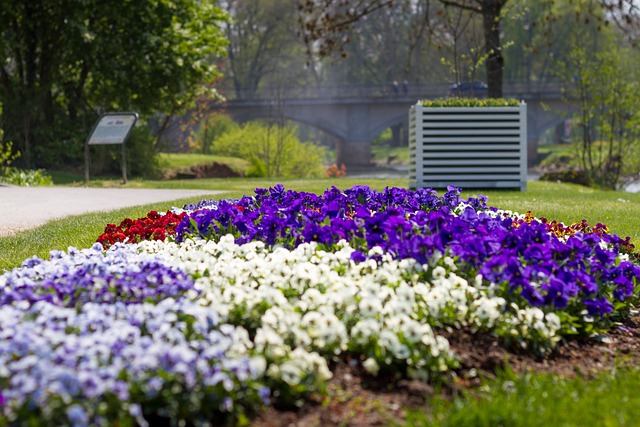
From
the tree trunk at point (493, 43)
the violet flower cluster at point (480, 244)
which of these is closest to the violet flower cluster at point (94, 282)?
the violet flower cluster at point (480, 244)

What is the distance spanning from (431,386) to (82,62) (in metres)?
22.2

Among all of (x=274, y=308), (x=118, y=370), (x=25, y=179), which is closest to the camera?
(x=118, y=370)

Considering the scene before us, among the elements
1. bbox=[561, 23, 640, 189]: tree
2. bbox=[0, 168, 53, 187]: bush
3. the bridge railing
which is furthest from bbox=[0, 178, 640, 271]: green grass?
the bridge railing

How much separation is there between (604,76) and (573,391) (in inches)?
726

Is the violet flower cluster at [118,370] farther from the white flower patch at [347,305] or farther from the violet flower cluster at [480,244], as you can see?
the violet flower cluster at [480,244]

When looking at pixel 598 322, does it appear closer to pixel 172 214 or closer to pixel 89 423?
pixel 89 423

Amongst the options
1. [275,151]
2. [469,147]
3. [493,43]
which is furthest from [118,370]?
[275,151]

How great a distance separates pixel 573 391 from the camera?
333 centimetres

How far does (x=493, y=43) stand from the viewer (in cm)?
1803

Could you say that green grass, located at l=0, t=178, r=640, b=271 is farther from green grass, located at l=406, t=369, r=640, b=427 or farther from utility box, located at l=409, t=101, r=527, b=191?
green grass, located at l=406, t=369, r=640, b=427

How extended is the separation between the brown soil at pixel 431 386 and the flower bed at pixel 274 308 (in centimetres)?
7

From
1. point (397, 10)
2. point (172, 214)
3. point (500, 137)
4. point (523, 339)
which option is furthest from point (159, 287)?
point (397, 10)

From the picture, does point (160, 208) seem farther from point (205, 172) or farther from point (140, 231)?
point (205, 172)

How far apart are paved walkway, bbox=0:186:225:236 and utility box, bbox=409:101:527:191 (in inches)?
160
